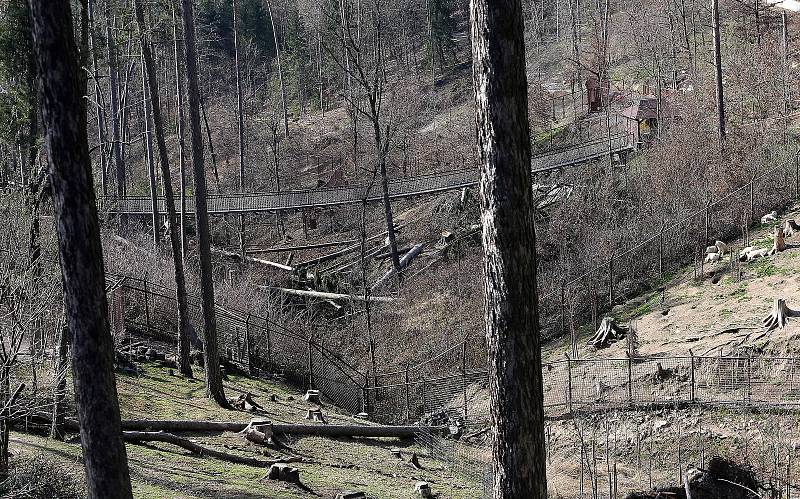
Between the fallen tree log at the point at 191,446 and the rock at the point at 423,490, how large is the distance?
7.61 feet

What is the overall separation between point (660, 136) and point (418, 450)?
2288cm

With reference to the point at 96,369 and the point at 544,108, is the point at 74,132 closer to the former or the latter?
the point at 96,369

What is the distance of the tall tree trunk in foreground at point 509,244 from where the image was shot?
313 inches

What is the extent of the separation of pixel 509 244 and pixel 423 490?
24.0 feet

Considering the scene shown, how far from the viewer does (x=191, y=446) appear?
48.8ft

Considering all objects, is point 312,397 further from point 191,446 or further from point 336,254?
point 336,254

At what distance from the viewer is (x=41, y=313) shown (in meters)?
12.0

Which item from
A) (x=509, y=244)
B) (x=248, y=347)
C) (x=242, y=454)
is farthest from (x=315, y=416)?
(x=509, y=244)

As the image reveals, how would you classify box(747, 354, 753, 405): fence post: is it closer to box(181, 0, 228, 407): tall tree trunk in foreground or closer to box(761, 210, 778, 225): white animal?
box(761, 210, 778, 225): white animal

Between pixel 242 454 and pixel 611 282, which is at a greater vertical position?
pixel 611 282

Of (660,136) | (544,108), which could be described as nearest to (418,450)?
(660,136)

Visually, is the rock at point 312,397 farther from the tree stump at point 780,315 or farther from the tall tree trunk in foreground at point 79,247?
the tall tree trunk in foreground at point 79,247

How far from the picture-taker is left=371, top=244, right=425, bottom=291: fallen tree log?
123 ft

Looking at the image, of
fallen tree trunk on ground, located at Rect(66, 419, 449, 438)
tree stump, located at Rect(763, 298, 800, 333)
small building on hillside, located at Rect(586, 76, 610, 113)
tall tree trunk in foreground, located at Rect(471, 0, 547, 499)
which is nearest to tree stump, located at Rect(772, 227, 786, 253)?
tree stump, located at Rect(763, 298, 800, 333)
